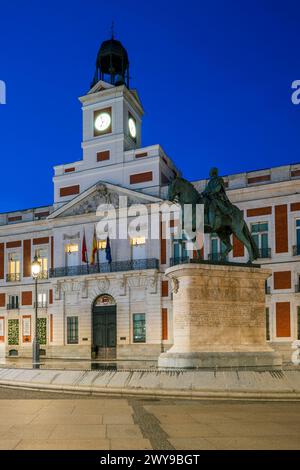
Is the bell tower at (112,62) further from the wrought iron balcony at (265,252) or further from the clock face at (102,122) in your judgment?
the wrought iron balcony at (265,252)

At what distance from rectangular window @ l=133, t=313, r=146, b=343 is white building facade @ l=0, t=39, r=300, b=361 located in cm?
7

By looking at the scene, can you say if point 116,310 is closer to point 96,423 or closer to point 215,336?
point 215,336

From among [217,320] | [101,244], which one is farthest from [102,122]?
[217,320]

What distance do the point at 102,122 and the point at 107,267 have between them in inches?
431

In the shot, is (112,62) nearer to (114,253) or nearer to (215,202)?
(114,253)

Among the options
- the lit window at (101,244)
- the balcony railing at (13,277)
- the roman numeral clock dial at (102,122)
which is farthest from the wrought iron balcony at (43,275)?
the roman numeral clock dial at (102,122)

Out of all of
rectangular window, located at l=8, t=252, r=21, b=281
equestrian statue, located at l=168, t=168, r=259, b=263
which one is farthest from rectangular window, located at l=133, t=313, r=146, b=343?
equestrian statue, located at l=168, t=168, r=259, b=263

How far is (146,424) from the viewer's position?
832 cm

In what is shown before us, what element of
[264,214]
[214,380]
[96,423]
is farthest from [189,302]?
[264,214]

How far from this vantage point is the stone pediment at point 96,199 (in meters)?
37.6

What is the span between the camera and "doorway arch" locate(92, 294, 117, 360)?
37.2 meters

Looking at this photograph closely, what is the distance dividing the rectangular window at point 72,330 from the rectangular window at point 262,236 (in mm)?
13715

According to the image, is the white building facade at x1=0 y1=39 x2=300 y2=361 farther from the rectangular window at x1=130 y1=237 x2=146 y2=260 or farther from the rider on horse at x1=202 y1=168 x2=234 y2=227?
the rider on horse at x1=202 y1=168 x2=234 y2=227
